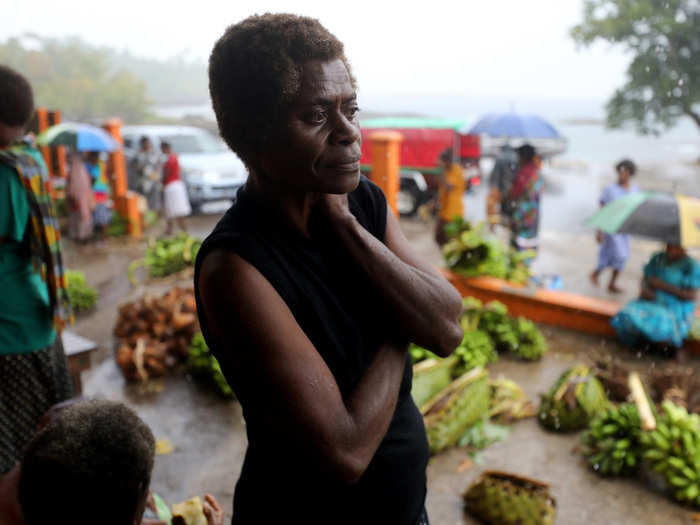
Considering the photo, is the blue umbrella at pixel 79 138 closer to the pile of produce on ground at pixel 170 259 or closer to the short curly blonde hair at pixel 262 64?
the pile of produce on ground at pixel 170 259

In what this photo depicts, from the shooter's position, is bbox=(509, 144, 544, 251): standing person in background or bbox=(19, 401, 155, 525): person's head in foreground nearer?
bbox=(19, 401, 155, 525): person's head in foreground

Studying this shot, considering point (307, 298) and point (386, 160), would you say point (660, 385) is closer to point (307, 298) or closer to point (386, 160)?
point (386, 160)

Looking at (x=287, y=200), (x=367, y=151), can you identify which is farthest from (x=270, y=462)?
(x=367, y=151)

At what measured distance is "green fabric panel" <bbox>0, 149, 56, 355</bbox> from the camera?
2.50m

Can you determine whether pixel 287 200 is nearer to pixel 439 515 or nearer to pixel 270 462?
pixel 270 462

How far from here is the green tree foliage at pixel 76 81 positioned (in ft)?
96.2

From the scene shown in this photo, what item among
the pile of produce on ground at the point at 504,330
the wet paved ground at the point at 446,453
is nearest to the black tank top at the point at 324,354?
the wet paved ground at the point at 446,453

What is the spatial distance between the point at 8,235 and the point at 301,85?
2054 millimetres

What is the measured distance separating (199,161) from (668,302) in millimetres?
8859

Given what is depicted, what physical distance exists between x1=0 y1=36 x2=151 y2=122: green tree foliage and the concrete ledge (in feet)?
88.2

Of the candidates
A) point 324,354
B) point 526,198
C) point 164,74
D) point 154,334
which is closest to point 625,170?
point 526,198

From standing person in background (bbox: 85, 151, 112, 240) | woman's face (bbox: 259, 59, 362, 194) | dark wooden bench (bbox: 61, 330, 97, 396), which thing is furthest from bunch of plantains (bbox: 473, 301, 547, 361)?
standing person in background (bbox: 85, 151, 112, 240)

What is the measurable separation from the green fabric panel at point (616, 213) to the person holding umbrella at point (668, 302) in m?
0.43

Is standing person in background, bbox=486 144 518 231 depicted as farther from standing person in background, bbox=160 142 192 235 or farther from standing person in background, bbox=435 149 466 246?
standing person in background, bbox=160 142 192 235
